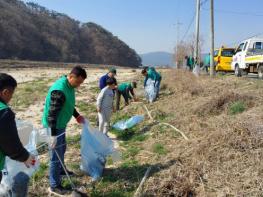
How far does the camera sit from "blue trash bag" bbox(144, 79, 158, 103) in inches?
510

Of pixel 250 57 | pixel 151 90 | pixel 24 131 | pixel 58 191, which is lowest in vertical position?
pixel 58 191

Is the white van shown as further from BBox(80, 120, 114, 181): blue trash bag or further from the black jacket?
the black jacket

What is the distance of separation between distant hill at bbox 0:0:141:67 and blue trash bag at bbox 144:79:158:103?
4953 centimetres

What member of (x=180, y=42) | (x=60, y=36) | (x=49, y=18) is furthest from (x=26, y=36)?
(x=180, y=42)

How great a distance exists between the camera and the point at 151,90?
42.7ft

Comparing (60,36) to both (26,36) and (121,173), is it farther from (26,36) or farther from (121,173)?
(121,173)

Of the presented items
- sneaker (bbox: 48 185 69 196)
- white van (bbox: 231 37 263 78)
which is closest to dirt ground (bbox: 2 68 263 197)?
sneaker (bbox: 48 185 69 196)

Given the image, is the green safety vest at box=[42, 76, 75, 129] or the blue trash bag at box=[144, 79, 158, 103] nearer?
the green safety vest at box=[42, 76, 75, 129]

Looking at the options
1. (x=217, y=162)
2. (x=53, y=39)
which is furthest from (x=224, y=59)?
(x=53, y=39)

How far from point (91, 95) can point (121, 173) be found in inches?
390

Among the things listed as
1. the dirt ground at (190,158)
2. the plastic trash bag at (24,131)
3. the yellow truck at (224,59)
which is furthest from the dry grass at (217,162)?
the yellow truck at (224,59)

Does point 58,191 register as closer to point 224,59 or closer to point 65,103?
point 65,103

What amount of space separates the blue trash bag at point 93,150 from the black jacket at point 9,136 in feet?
7.14

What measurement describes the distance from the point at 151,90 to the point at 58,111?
804 centimetres
